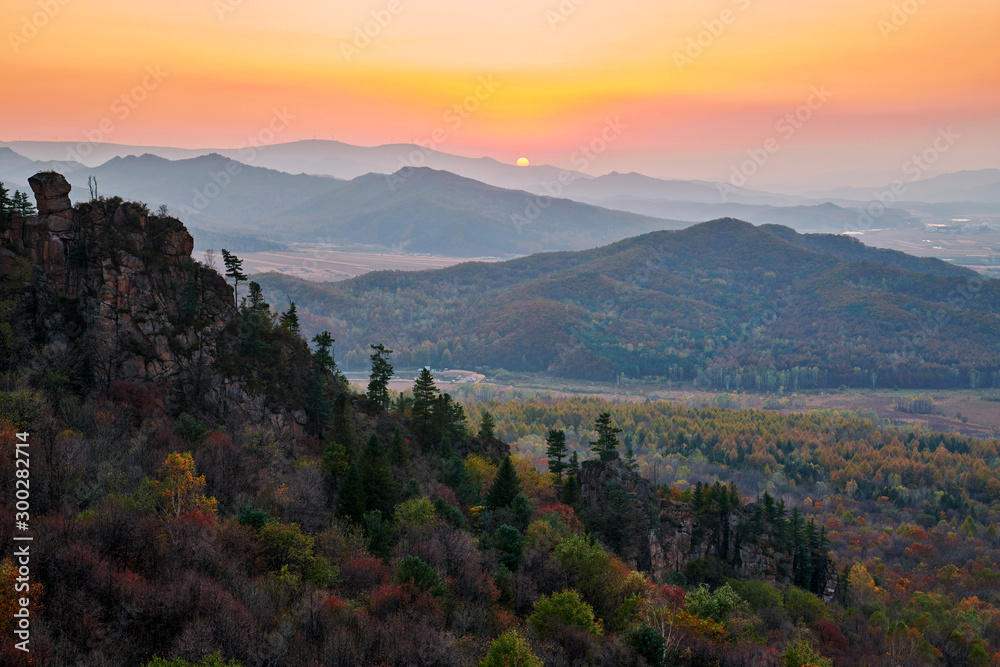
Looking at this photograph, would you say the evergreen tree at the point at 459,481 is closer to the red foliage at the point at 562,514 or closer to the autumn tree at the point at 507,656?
the red foliage at the point at 562,514

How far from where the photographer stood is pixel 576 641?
36.9 m

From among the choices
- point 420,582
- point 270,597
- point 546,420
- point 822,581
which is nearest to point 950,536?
point 822,581

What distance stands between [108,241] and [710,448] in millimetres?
119591

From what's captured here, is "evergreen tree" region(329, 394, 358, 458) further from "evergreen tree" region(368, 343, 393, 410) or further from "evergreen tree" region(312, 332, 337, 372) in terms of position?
"evergreen tree" region(368, 343, 393, 410)

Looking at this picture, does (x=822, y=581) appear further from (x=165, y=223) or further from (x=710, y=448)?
(x=165, y=223)

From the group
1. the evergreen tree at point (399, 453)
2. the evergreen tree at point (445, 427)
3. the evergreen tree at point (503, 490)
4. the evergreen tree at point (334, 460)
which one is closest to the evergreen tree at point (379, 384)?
the evergreen tree at point (445, 427)

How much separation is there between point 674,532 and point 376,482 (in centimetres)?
4078

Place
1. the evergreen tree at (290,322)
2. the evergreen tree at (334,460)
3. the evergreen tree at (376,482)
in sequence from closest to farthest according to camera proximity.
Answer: the evergreen tree at (376,482) < the evergreen tree at (334,460) < the evergreen tree at (290,322)

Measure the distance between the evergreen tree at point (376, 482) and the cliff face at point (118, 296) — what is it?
12.6 metres

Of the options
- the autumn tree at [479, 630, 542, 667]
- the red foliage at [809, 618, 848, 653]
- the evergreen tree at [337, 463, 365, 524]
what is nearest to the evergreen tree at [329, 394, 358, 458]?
the evergreen tree at [337, 463, 365, 524]

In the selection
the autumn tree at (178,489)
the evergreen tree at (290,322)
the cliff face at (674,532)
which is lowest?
the cliff face at (674,532)

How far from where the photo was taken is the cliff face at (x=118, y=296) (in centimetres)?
5106

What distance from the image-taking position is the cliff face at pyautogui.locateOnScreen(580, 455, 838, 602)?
235ft

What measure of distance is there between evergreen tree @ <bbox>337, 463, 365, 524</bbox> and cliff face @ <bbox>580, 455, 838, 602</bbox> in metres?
31.8
